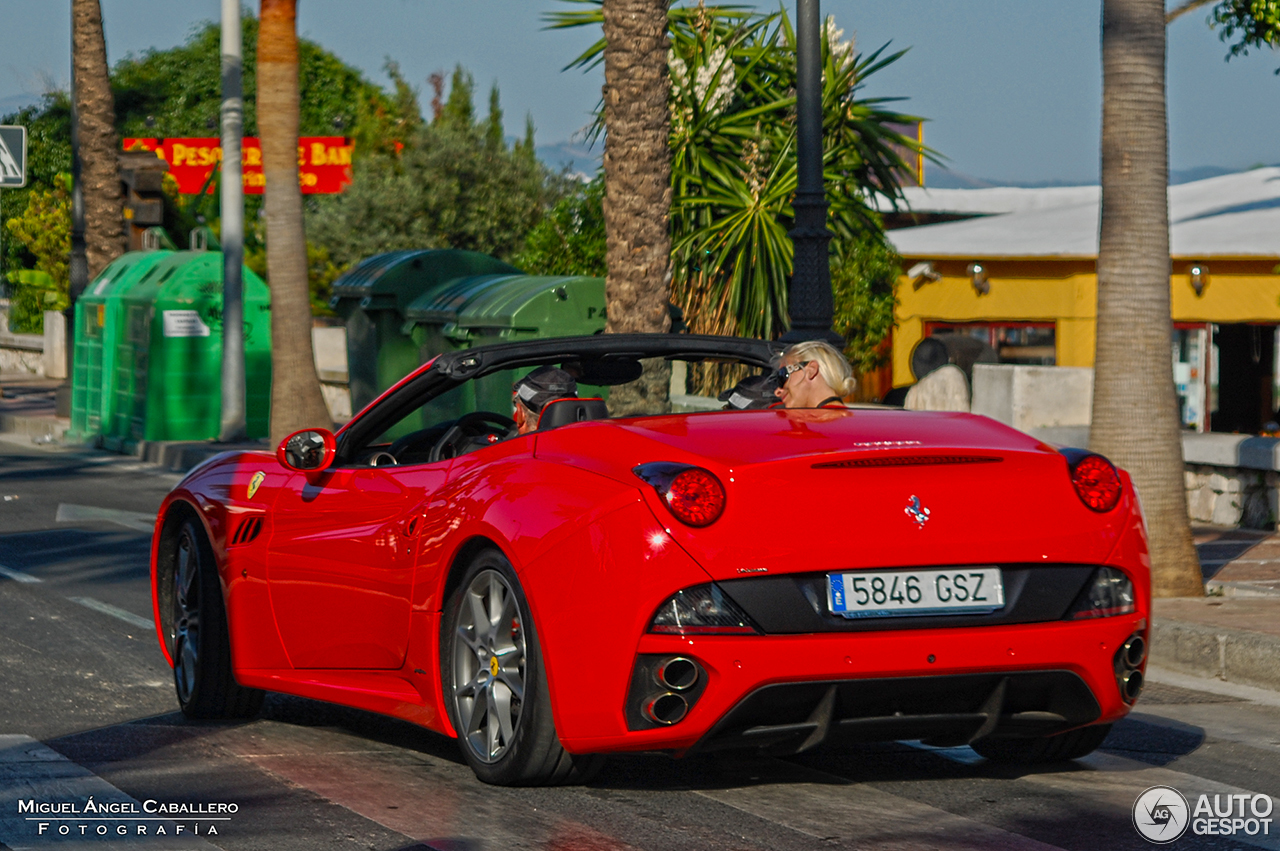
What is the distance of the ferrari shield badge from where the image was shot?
6426 millimetres

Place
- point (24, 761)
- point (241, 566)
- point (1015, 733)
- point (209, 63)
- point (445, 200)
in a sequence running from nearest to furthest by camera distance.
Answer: point (1015, 733) → point (24, 761) → point (241, 566) → point (445, 200) → point (209, 63)

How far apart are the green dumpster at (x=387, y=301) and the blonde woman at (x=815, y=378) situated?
41.4ft

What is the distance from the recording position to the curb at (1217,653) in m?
7.57

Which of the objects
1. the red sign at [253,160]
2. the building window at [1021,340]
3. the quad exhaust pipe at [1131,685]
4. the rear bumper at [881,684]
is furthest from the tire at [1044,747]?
the red sign at [253,160]

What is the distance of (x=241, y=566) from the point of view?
643 centimetres

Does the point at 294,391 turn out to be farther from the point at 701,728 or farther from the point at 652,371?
the point at 701,728

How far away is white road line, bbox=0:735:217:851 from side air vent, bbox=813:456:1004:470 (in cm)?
185

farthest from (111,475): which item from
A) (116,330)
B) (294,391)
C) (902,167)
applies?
(902,167)

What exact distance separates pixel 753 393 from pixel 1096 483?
1536 millimetres

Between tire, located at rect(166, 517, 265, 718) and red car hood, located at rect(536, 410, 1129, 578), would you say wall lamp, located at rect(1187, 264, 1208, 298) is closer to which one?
tire, located at rect(166, 517, 265, 718)

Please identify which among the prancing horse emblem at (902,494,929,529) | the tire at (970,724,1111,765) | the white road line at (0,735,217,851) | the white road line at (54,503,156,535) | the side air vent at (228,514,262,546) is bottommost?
the white road line at (54,503,156,535)

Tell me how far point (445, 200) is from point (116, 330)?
17.0 m

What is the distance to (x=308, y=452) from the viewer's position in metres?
6.05

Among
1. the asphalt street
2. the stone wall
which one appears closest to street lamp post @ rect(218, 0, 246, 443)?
the stone wall
